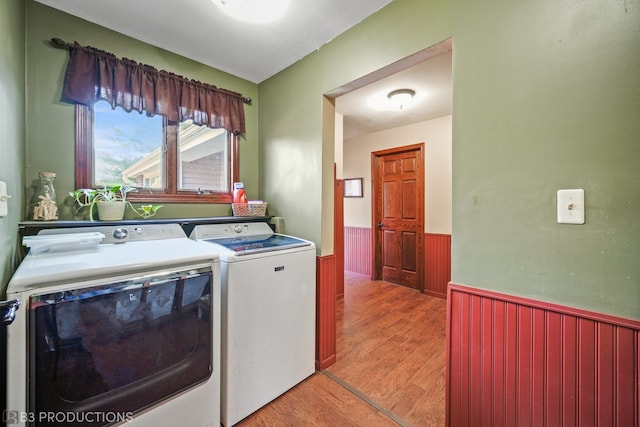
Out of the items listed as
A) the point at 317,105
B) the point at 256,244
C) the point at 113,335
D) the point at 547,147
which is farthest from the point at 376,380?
the point at 317,105

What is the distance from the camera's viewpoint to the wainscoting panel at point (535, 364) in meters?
0.89

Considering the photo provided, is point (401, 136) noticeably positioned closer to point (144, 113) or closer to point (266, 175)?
point (266, 175)

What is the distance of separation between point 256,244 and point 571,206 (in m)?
1.59

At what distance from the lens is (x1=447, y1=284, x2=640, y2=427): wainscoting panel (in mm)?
888

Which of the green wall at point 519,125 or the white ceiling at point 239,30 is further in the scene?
the white ceiling at point 239,30

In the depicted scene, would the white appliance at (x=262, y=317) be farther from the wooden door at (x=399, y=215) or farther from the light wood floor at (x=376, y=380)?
the wooden door at (x=399, y=215)

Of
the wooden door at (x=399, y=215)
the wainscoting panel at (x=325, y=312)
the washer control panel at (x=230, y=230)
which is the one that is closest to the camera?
the washer control panel at (x=230, y=230)

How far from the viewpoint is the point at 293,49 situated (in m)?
1.97

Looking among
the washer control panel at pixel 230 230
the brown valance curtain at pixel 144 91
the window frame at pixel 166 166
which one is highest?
the brown valance curtain at pixel 144 91

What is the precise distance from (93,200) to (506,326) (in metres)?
2.41

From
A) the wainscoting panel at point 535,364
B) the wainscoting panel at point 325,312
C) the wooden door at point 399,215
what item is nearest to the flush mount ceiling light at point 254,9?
the wainscoting panel at point 325,312

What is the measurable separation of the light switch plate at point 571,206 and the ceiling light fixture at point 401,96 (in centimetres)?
201

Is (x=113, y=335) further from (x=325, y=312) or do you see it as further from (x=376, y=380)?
(x=376, y=380)

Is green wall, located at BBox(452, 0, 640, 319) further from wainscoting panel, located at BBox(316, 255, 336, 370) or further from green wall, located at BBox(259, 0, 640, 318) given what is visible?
wainscoting panel, located at BBox(316, 255, 336, 370)
